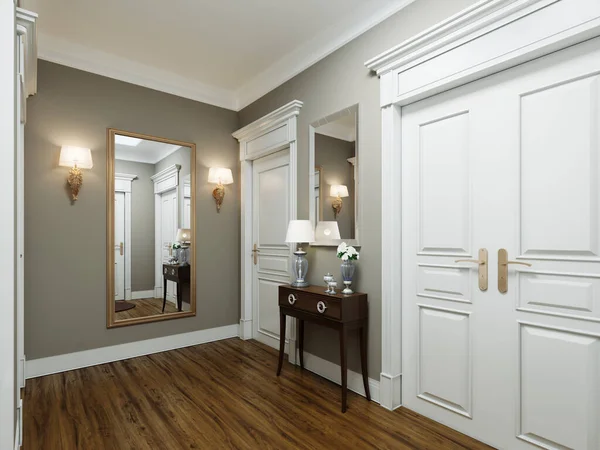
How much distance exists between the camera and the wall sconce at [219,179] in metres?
4.19

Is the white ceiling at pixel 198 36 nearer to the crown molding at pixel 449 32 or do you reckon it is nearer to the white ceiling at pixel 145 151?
the crown molding at pixel 449 32

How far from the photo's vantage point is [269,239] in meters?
4.01

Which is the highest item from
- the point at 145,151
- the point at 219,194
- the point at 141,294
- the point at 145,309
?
the point at 145,151

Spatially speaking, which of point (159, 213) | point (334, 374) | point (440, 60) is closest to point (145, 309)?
point (159, 213)

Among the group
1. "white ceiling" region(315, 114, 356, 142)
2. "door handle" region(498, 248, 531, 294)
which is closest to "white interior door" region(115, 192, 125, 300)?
"white ceiling" region(315, 114, 356, 142)

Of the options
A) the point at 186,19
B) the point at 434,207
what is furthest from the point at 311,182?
the point at 186,19

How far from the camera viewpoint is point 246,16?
295 centimetres

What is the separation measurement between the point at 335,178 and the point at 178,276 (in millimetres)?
2086

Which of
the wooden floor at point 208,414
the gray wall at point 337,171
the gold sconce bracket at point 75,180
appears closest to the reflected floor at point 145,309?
the wooden floor at point 208,414

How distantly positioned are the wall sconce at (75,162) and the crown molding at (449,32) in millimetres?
2563

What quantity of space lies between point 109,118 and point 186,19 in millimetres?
1265

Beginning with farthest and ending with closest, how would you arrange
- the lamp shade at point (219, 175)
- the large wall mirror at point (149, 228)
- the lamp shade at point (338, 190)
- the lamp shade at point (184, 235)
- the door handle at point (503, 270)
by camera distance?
the lamp shade at point (219, 175) → the lamp shade at point (184, 235) → the large wall mirror at point (149, 228) → the lamp shade at point (338, 190) → the door handle at point (503, 270)

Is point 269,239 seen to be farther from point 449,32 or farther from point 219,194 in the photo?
point 449,32

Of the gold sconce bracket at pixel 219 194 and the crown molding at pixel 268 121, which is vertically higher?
the crown molding at pixel 268 121
